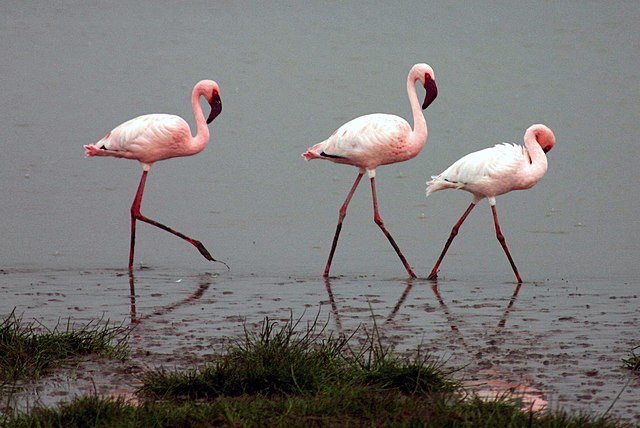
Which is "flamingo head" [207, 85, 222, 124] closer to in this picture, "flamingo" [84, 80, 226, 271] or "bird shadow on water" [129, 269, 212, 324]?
"flamingo" [84, 80, 226, 271]

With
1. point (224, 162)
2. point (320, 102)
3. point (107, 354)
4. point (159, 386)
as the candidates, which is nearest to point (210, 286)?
point (107, 354)

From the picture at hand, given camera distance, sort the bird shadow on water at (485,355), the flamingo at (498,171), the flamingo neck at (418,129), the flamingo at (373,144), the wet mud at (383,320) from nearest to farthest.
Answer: the bird shadow on water at (485,355) → the wet mud at (383,320) → the flamingo at (498,171) → the flamingo at (373,144) → the flamingo neck at (418,129)

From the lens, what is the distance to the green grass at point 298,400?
499 cm

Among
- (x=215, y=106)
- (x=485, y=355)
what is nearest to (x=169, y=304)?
(x=485, y=355)

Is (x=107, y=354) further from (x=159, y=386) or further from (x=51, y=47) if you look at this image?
(x=51, y=47)

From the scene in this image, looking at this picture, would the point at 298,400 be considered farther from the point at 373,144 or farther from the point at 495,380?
the point at 373,144

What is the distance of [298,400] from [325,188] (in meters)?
8.83

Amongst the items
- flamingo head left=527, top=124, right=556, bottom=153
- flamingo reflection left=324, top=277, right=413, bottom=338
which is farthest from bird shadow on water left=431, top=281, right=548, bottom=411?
flamingo head left=527, top=124, right=556, bottom=153

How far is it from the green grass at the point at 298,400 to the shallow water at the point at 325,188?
675 millimetres

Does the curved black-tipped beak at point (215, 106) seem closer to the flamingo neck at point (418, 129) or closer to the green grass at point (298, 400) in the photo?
the flamingo neck at point (418, 129)

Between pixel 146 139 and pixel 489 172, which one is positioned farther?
pixel 146 139

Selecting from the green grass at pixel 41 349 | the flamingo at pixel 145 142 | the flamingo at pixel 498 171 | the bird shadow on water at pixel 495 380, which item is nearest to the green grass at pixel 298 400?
the bird shadow on water at pixel 495 380

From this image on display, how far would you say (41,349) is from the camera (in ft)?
20.9

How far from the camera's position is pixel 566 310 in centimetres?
866
